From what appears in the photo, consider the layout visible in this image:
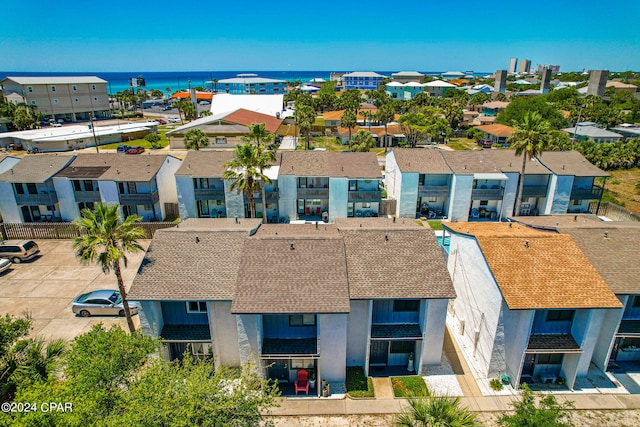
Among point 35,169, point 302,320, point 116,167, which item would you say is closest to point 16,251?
point 35,169

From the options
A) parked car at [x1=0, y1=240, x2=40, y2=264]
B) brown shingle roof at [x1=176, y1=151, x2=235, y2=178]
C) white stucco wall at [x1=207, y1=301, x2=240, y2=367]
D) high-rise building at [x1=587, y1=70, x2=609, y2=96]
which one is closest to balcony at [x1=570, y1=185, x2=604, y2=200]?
brown shingle roof at [x1=176, y1=151, x2=235, y2=178]

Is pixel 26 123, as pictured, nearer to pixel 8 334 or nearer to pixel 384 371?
pixel 8 334

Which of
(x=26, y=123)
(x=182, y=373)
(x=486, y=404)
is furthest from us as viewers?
(x=26, y=123)

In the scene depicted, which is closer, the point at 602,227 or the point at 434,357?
the point at 434,357

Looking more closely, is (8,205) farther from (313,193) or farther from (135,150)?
(313,193)

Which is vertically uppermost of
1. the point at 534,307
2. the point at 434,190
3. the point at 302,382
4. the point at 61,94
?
the point at 61,94

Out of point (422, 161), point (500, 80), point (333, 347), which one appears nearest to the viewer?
point (333, 347)

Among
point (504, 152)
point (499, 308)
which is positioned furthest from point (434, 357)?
point (504, 152)
